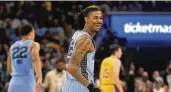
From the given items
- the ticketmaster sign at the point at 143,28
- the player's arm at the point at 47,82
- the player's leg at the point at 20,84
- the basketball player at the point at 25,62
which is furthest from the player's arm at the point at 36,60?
the ticketmaster sign at the point at 143,28

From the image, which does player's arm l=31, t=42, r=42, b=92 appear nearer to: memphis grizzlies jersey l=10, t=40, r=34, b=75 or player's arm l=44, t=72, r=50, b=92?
memphis grizzlies jersey l=10, t=40, r=34, b=75

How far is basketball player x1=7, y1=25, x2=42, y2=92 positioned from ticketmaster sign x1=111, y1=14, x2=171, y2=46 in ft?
30.2

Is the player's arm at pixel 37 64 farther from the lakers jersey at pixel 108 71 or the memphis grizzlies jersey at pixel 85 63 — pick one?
the memphis grizzlies jersey at pixel 85 63

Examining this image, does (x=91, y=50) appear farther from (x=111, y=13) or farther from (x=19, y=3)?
(x=19, y=3)

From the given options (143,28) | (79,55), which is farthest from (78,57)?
(143,28)

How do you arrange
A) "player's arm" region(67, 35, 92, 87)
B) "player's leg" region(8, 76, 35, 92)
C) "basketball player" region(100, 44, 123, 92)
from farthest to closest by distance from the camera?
1. "basketball player" region(100, 44, 123, 92)
2. "player's leg" region(8, 76, 35, 92)
3. "player's arm" region(67, 35, 92, 87)

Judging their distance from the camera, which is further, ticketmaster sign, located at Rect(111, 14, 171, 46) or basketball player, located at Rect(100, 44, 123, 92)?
ticketmaster sign, located at Rect(111, 14, 171, 46)

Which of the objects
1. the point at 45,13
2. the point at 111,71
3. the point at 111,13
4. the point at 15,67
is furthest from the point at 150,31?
the point at 15,67

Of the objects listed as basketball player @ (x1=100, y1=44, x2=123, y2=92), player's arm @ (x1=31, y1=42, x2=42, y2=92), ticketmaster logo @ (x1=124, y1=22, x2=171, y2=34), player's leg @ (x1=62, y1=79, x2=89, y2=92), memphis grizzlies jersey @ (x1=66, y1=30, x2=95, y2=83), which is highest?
memphis grizzlies jersey @ (x1=66, y1=30, x2=95, y2=83)

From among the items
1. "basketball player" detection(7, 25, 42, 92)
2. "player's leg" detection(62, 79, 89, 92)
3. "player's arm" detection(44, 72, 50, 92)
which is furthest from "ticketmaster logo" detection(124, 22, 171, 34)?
"player's leg" detection(62, 79, 89, 92)

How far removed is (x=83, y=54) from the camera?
5.10 metres

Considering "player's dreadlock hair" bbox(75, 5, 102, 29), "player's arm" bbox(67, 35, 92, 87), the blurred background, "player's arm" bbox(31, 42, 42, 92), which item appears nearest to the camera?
"player's arm" bbox(67, 35, 92, 87)

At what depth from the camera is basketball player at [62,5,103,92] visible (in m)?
5.08

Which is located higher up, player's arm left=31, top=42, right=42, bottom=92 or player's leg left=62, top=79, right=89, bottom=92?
player's leg left=62, top=79, right=89, bottom=92
